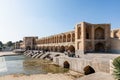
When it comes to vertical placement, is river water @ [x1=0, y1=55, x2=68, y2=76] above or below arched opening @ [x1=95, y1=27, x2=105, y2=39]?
below

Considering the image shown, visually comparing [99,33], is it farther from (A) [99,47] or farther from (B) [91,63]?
(B) [91,63]

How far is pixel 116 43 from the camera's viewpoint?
30328mm

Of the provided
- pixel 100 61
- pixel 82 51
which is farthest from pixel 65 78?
pixel 82 51

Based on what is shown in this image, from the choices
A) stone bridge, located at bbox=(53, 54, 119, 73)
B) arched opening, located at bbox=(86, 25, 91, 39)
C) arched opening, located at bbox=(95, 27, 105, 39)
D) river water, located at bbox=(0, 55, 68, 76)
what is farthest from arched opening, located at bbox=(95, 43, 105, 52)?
river water, located at bbox=(0, 55, 68, 76)

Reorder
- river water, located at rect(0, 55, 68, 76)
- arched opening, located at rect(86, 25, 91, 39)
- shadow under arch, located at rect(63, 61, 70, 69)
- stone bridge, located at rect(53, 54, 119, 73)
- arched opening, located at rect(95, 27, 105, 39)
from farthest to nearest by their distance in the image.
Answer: arched opening, located at rect(95, 27, 105, 39), arched opening, located at rect(86, 25, 91, 39), shadow under arch, located at rect(63, 61, 70, 69), river water, located at rect(0, 55, 68, 76), stone bridge, located at rect(53, 54, 119, 73)

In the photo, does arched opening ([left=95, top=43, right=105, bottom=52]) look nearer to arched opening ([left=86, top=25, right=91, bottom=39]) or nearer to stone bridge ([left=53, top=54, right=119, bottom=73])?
arched opening ([left=86, top=25, right=91, bottom=39])

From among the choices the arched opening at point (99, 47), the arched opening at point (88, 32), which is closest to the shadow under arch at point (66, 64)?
the arched opening at point (88, 32)

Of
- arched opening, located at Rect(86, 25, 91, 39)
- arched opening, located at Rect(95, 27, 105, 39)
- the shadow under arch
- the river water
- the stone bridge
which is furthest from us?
arched opening, located at Rect(95, 27, 105, 39)

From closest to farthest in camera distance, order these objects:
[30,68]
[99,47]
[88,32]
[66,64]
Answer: [66,64], [30,68], [88,32], [99,47]

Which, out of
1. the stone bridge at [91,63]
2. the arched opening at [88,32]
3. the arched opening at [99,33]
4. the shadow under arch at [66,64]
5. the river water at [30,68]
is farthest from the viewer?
the arched opening at [99,33]

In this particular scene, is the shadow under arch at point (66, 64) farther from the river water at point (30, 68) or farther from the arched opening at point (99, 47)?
the arched opening at point (99, 47)

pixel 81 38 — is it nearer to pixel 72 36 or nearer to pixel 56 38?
pixel 72 36

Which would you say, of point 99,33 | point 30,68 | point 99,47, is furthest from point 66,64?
point 99,33

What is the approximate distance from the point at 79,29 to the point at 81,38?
7.79 ft
